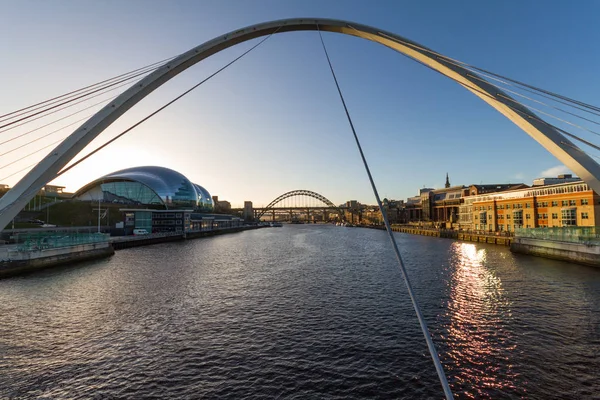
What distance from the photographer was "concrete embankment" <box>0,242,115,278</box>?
29.2 metres

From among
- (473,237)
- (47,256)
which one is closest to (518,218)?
(473,237)

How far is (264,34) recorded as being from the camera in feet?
58.9

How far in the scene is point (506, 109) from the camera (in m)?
14.7

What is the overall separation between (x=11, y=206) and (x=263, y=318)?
1322 centimetres

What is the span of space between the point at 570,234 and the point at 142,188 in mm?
113866

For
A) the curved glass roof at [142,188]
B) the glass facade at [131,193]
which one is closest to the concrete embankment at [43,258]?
the glass facade at [131,193]

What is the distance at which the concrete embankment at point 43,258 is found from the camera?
29.2 m

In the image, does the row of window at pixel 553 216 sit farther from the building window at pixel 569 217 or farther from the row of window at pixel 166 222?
the row of window at pixel 166 222

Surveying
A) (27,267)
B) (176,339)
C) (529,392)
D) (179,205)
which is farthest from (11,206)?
(179,205)

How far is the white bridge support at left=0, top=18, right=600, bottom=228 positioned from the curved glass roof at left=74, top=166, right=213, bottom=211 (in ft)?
325

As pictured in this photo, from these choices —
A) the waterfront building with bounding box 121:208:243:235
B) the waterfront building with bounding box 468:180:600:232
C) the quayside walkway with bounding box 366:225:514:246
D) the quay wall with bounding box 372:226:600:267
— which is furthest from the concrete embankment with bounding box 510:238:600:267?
the waterfront building with bounding box 121:208:243:235

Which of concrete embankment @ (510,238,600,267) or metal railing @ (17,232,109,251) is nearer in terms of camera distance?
metal railing @ (17,232,109,251)

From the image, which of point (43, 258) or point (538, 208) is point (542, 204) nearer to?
point (538, 208)

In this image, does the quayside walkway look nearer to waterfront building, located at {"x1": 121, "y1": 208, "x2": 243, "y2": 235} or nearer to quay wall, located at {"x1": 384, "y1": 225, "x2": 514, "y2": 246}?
quay wall, located at {"x1": 384, "y1": 225, "x2": 514, "y2": 246}
